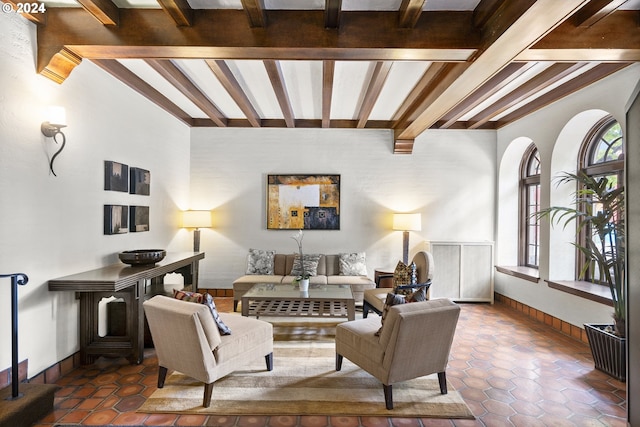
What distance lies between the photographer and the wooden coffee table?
3.77m

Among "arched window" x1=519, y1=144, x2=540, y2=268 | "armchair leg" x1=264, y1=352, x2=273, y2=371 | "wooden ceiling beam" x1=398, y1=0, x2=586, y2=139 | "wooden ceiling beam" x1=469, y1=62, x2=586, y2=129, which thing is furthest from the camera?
"arched window" x1=519, y1=144, x2=540, y2=268

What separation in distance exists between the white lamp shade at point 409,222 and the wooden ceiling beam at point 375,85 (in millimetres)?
1716

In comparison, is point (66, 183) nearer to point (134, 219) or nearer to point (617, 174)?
point (134, 219)

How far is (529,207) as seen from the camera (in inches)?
216

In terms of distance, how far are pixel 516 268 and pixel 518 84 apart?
2.88 m

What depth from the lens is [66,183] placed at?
302 centimetres

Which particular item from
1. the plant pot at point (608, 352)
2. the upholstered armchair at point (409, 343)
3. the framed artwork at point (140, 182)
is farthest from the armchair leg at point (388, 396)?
the framed artwork at point (140, 182)

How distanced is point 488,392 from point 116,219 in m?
3.98

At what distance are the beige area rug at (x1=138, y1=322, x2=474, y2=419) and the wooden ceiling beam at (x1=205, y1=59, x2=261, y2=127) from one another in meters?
2.91

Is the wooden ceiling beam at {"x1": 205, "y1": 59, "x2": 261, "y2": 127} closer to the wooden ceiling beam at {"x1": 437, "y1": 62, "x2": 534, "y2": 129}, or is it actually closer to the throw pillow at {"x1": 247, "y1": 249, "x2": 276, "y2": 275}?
the throw pillow at {"x1": 247, "y1": 249, "x2": 276, "y2": 275}

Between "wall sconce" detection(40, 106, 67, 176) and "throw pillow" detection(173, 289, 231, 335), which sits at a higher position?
"wall sconce" detection(40, 106, 67, 176)

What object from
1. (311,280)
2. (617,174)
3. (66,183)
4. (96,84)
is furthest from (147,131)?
(617,174)

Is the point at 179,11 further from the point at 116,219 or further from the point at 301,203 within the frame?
the point at 301,203

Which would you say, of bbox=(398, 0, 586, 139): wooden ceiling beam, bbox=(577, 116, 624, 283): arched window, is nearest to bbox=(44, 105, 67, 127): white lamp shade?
bbox=(398, 0, 586, 139): wooden ceiling beam
